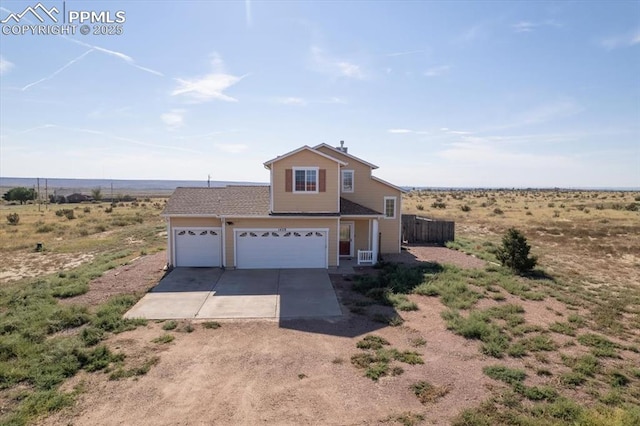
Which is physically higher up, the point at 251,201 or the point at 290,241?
the point at 251,201

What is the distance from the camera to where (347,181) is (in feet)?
72.8

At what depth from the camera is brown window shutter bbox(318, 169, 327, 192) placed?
1864cm

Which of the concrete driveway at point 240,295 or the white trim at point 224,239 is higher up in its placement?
the white trim at point 224,239

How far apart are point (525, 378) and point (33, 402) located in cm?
1031

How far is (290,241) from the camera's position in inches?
740

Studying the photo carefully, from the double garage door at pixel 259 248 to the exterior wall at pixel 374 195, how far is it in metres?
4.73

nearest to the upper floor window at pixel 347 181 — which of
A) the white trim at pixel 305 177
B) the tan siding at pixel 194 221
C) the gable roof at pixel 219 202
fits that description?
the white trim at pixel 305 177

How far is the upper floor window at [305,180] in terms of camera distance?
18.6 m

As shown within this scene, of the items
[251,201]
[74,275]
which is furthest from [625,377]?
[74,275]

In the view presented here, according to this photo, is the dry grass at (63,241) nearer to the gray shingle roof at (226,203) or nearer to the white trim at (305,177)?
the gray shingle roof at (226,203)

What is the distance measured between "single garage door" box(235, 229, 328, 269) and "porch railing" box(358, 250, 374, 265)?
2101 millimetres

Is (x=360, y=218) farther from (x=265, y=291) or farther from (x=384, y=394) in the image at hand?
(x=384, y=394)

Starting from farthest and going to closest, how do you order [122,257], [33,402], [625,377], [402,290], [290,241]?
1. [122,257]
2. [290,241]
3. [402,290]
4. [625,377]
5. [33,402]

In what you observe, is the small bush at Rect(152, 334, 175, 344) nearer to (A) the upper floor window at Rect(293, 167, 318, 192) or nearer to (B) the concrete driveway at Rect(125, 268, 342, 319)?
(B) the concrete driveway at Rect(125, 268, 342, 319)
